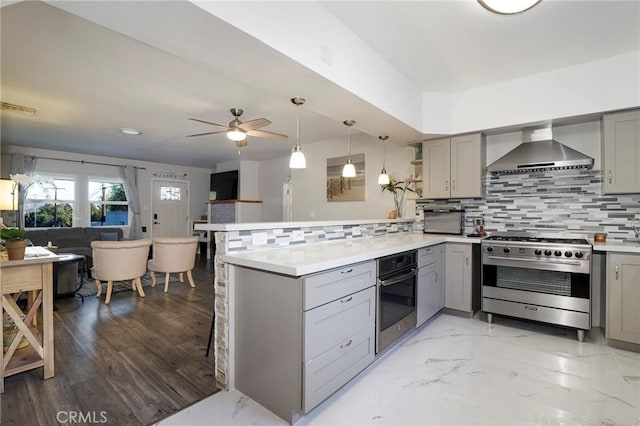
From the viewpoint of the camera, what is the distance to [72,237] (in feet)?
19.9

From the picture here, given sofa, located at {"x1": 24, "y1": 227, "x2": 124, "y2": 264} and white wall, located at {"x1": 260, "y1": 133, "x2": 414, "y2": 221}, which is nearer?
white wall, located at {"x1": 260, "y1": 133, "x2": 414, "y2": 221}

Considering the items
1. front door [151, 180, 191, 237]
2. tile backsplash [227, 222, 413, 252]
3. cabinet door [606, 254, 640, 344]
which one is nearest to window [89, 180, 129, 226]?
front door [151, 180, 191, 237]

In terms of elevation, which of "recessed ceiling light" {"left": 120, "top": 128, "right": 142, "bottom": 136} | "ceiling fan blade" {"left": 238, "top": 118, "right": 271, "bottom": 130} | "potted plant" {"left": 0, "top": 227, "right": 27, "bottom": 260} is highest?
"recessed ceiling light" {"left": 120, "top": 128, "right": 142, "bottom": 136}

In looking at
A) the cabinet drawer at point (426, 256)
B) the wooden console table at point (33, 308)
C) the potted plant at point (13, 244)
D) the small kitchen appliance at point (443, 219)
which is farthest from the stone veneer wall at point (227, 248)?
the small kitchen appliance at point (443, 219)

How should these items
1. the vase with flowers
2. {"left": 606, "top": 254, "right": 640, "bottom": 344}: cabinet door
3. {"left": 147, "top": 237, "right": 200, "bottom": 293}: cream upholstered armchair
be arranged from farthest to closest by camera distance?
{"left": 147, "top": 237, "right": 200, "bottom": 293}: cream upholstered armchair < the vase with flowers < {"left": 606, "top": 254, "right": 640, "bottom": 344}: cabinet door

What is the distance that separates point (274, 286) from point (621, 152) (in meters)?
3.43

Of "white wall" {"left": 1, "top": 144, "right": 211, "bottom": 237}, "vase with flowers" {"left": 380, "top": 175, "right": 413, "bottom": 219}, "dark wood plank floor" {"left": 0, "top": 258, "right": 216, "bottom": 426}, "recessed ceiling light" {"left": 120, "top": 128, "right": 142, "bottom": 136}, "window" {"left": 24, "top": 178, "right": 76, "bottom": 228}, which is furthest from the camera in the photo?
"white wall" {"left": 1, "top": 144, "right": 211, "bottom": 237}

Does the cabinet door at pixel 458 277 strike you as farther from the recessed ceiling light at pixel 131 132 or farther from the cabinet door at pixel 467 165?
the recessed ceiling light at pixel 131 132

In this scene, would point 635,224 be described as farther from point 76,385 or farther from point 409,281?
point 76,385

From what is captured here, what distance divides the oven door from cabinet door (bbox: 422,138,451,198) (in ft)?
4.82

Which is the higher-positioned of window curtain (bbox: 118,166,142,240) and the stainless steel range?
window curtain (bbox: 118,166,142,240)

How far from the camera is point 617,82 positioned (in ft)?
8.93

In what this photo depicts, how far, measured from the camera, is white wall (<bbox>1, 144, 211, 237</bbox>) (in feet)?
20.4

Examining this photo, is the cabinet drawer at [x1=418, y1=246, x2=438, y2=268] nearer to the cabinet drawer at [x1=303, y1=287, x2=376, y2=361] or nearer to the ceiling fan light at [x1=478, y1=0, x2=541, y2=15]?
the cabinet drawer at [x1=303, y1=287, x2=376, y2=361]
